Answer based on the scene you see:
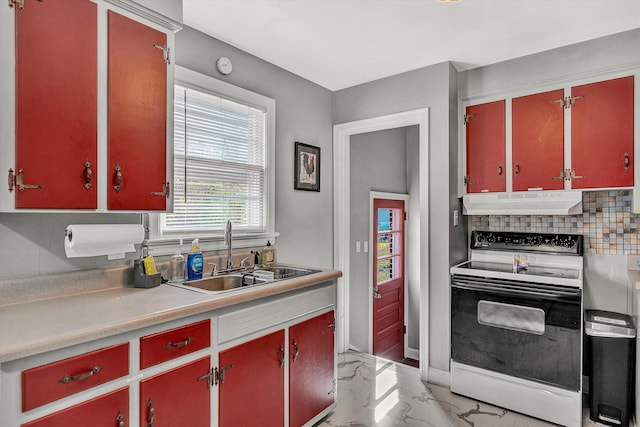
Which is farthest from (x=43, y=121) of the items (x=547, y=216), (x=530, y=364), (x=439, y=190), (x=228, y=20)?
(x=547, y=216)

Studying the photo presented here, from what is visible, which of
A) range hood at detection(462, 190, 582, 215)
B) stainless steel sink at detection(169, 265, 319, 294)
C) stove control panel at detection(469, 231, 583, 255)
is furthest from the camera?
stove control panel at detection(469, 231, 583, 255)

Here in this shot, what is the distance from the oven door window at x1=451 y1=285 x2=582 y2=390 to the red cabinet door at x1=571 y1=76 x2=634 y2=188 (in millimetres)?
922

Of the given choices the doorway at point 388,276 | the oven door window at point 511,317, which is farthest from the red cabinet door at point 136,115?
the doorway at point 388,276

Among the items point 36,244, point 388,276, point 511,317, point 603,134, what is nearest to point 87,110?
point 36,244

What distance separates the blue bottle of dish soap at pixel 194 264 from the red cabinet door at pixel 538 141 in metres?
2.45

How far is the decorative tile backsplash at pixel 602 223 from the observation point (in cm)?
275

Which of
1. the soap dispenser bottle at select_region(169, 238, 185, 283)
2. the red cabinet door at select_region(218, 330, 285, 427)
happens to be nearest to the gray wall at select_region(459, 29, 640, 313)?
the red cabinet door at select_region(218, 330, 285, 427)

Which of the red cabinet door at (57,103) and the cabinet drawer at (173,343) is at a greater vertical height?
the red cabinet door at (57,103)

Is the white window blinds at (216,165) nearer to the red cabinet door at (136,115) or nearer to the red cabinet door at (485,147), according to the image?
the red cabinet door at (136,115)

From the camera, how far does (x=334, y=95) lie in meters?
3.75

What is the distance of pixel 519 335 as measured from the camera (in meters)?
2.57

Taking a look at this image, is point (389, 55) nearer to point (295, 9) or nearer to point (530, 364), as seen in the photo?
point (295, 9)

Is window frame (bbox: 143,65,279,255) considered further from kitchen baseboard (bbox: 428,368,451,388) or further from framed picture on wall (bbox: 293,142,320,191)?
kitchen baseboard (bbox: 428,368,451,388)

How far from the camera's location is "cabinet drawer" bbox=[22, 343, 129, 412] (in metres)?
1.21
